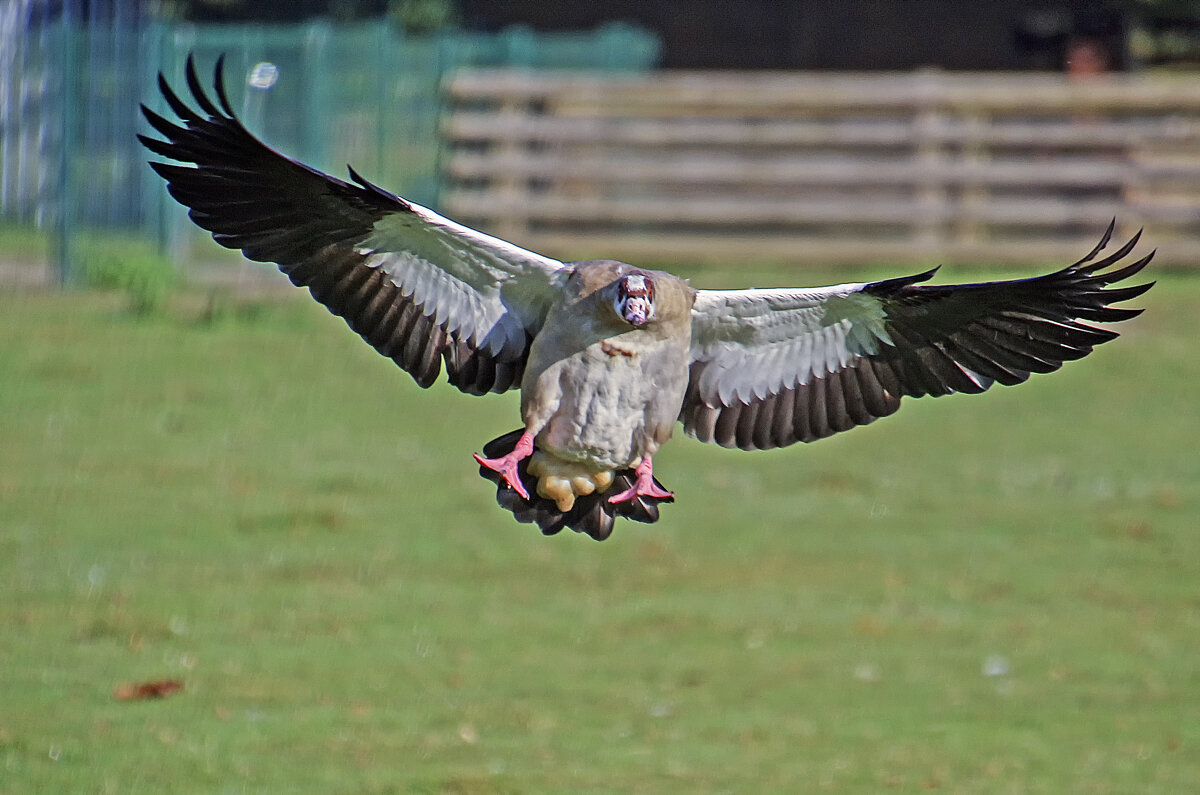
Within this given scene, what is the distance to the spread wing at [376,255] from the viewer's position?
5.44m

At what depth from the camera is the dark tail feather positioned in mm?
5715

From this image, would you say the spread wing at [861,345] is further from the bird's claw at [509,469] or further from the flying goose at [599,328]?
the bird's claw at [509,469]

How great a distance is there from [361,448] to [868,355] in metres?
6.99

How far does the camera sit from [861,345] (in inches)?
238

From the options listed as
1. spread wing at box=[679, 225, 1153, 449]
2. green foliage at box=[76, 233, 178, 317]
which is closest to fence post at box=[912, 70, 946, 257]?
green foliage at box=[76, 233, 178, 317]

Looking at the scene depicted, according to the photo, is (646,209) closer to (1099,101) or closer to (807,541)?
(1099,101)

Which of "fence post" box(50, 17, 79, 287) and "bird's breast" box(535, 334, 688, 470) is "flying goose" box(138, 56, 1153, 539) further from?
"fence post" box(50, 17, 79, 287)

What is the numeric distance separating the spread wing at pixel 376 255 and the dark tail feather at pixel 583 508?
347 millimetres

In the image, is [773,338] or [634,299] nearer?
[634,299]

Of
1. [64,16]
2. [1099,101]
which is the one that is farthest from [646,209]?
[64,16]

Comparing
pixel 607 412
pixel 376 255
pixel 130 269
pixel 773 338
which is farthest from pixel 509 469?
pixel 130 269

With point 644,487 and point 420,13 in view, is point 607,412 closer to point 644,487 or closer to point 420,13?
point 644,487

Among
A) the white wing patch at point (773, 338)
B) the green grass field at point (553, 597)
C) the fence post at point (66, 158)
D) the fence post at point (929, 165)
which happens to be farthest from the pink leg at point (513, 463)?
the fence post at point (929, 165)

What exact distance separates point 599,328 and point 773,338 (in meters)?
0.80
